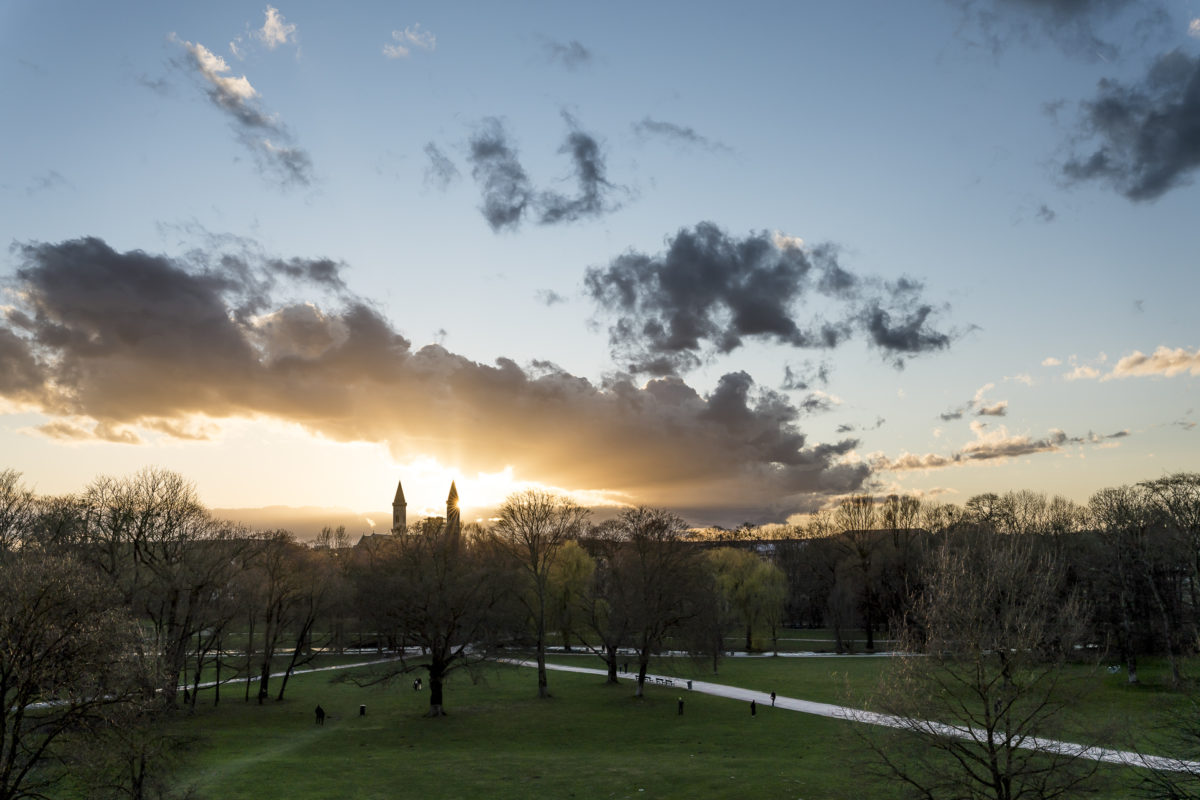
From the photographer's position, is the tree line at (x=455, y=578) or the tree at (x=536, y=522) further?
the tree at (x=536, y=522)

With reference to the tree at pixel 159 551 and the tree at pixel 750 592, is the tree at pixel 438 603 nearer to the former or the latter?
the tree at pixel 159 551

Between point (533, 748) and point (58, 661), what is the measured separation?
23851 mm

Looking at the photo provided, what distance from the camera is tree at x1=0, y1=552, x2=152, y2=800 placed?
2083 cm

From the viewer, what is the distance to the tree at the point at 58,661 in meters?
20.8

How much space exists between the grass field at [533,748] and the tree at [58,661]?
840cm

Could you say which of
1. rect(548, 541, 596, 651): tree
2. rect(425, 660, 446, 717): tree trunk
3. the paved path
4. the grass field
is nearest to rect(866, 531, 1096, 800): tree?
the paved path

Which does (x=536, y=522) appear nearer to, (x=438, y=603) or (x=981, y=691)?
(x=438, y=603)

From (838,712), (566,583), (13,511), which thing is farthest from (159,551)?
(838,712)

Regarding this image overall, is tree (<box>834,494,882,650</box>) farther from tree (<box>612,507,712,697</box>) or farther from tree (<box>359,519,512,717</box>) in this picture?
tree (<box>359,519,512,717</box>)

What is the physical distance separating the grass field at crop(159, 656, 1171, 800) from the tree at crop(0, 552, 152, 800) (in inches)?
331

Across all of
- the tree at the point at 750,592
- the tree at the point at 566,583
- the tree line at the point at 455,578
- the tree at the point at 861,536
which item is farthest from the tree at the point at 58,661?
the tree at the point at 861,536

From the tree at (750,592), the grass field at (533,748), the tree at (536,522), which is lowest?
the grass field at (533,748)

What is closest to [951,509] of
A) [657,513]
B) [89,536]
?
[657,513]

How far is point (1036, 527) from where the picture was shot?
80812 millimetres
